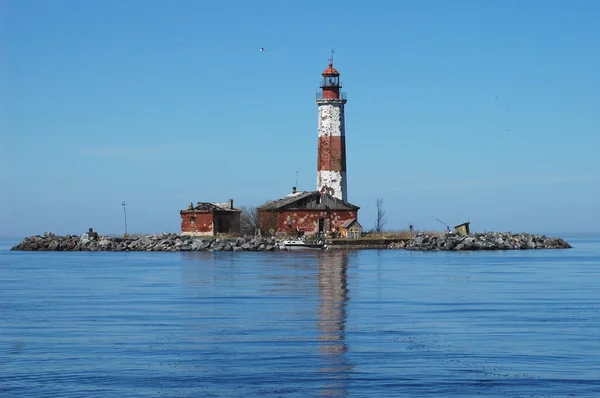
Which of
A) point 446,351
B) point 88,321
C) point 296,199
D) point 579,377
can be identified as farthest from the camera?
point 296,199

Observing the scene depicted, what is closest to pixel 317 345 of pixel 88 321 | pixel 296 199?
pixel 88 321

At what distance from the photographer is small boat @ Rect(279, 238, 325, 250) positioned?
62906 millimetres

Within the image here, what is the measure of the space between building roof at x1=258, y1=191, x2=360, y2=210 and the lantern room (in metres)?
6.22

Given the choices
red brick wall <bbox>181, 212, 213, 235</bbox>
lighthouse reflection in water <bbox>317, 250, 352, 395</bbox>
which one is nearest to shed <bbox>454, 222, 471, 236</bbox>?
red brick wall <bbox>181, 212, 213, 235</bbox>

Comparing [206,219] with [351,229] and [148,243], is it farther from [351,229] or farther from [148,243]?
[351,229]

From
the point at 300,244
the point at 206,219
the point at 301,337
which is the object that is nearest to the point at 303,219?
the point at 300,244

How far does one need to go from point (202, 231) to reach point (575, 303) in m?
43.8

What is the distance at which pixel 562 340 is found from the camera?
1906 centimetres

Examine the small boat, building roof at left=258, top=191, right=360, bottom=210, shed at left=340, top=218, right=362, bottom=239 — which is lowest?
the small boat

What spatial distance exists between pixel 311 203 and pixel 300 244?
328 cm

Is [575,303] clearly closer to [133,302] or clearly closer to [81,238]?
[133,302]

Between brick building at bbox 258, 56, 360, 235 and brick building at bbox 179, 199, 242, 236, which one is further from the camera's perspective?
brick building at bbox 179, 199, 242, 236

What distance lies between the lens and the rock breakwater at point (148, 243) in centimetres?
6475

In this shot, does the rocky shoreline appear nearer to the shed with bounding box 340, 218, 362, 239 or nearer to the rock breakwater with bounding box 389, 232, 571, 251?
the rock breakwater with bounding box 389, 232, 571, 251
